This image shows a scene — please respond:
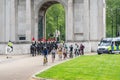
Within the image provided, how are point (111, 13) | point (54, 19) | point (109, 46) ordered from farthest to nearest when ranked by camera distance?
point (111, 13) → point (54, 19) → point (109, 46)

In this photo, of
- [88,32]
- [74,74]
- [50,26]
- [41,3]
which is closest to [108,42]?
Result: [88,32]

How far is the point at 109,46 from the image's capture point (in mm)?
61688

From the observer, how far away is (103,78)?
84.3 feet

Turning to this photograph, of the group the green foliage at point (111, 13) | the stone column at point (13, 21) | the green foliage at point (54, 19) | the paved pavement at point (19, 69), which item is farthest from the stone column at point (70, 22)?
the green foliage at point (111, 13)

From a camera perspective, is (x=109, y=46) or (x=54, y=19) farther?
(x=54, y=19)

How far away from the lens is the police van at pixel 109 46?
6141 centimetres

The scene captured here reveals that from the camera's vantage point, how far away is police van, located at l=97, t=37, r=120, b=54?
201 feet

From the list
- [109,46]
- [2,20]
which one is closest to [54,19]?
[2,20]

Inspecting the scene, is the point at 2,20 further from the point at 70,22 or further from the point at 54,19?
the point at 54,19

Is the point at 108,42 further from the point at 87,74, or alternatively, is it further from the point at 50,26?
the point at 50,26

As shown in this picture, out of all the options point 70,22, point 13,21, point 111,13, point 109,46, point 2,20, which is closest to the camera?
point 109,46

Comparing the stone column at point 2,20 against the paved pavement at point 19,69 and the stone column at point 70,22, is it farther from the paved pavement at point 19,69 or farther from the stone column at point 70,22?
the paved pavement at point 19,69

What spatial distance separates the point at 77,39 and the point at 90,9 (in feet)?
16.1

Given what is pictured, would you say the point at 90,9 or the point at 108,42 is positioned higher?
the point at 90,9
